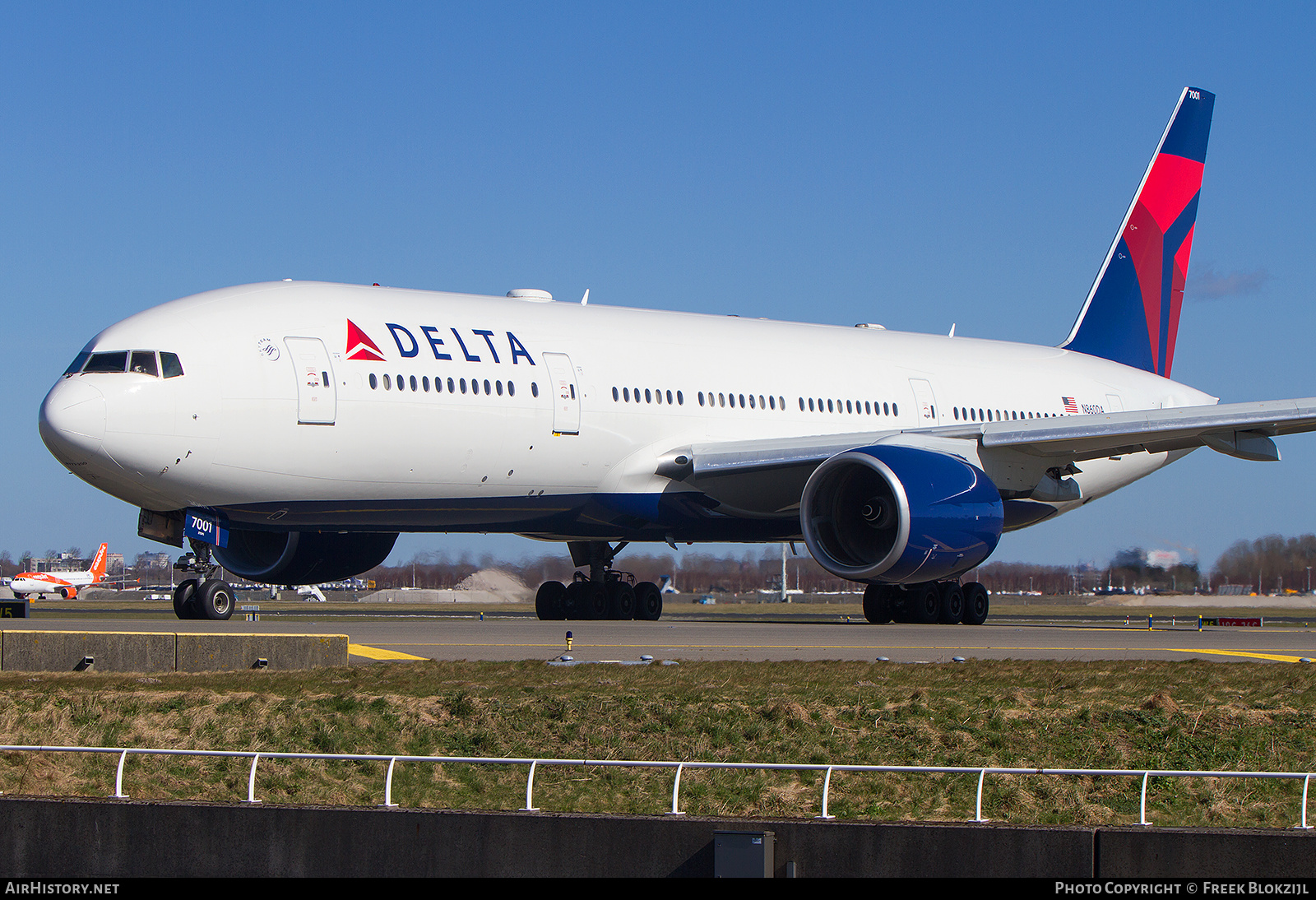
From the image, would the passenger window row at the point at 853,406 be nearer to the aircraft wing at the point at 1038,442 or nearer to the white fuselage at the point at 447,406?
the white fuselage at the point at 447,406

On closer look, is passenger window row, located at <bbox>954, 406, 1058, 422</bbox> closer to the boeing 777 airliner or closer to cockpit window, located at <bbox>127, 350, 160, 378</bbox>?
the boeing 777 airliner

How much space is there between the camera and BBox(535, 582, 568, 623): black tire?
893 inches

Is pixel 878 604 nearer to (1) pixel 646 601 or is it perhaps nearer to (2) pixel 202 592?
(1) pixel 646 601

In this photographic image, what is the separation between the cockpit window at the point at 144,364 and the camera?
16047 mm

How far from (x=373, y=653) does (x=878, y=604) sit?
30.7 feet

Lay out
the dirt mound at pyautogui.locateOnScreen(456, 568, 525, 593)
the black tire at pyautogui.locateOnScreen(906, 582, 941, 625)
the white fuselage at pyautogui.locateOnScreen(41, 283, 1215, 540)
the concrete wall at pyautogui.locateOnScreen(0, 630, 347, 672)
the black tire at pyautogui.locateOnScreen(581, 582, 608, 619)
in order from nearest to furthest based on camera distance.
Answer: the concrete wall at pyautogui.locateOnScreen(0, 630, 347, 672) < the white fuselage at pyautogui.locateOnScreen(41, 283, 1215, 540) < the black tire at pyautogui.locateOnScreen(906, 582, 941, 625) < the black tire at pyautogui.locateOnScreen(581, 582, 608, 619) < the dirt mound at pyautogui.locateOnScreen(456, 568, 525, 593)

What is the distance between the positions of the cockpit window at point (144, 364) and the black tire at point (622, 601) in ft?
28.1

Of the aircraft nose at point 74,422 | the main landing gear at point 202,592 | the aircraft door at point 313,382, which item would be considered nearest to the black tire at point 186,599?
the main landing gear at point 202,592

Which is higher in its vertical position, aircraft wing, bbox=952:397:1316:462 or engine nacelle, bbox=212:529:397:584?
aircraft wing, bbox=952:397:1316:462

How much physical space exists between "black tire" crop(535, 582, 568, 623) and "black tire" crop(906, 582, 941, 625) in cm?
531

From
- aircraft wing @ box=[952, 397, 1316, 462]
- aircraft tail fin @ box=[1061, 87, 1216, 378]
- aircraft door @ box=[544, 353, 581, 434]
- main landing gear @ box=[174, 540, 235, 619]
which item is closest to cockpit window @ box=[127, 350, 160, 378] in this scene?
main landing gear @ box=[174, 540, 235, 619]
